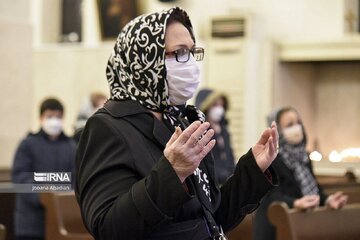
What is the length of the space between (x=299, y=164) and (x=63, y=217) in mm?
1531

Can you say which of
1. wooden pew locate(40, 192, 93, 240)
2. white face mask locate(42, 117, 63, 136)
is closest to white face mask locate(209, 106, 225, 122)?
white face mask locate(42, 117, 63, 136)

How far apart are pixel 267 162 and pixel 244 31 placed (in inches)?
423

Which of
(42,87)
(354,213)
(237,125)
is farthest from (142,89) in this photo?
(42,87)

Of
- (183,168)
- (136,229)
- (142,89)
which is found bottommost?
(136,229)

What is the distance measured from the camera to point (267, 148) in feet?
8.72

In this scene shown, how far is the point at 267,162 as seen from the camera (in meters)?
2.67

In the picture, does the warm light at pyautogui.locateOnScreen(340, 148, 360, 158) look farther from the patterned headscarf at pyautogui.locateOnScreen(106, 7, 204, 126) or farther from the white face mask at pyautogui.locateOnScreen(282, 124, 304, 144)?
the patterned headscarf at pyautogui.locateOnScreen(106, 7, 204, 126)

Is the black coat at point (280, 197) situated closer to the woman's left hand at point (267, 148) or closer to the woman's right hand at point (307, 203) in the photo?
the woman's right hand at point (307, 203)

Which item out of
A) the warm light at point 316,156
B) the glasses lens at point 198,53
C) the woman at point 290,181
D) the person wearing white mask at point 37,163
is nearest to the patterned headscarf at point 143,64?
the glasses lens at point 198,53

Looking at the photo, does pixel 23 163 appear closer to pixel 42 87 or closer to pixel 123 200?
pixel 123 200

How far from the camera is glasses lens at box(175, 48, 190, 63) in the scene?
2570 millimetres

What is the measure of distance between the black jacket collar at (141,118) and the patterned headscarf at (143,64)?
25 mm

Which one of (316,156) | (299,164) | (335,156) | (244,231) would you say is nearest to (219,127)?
(299,164)

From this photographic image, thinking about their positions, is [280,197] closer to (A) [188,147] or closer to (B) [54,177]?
(B) [54,177]
